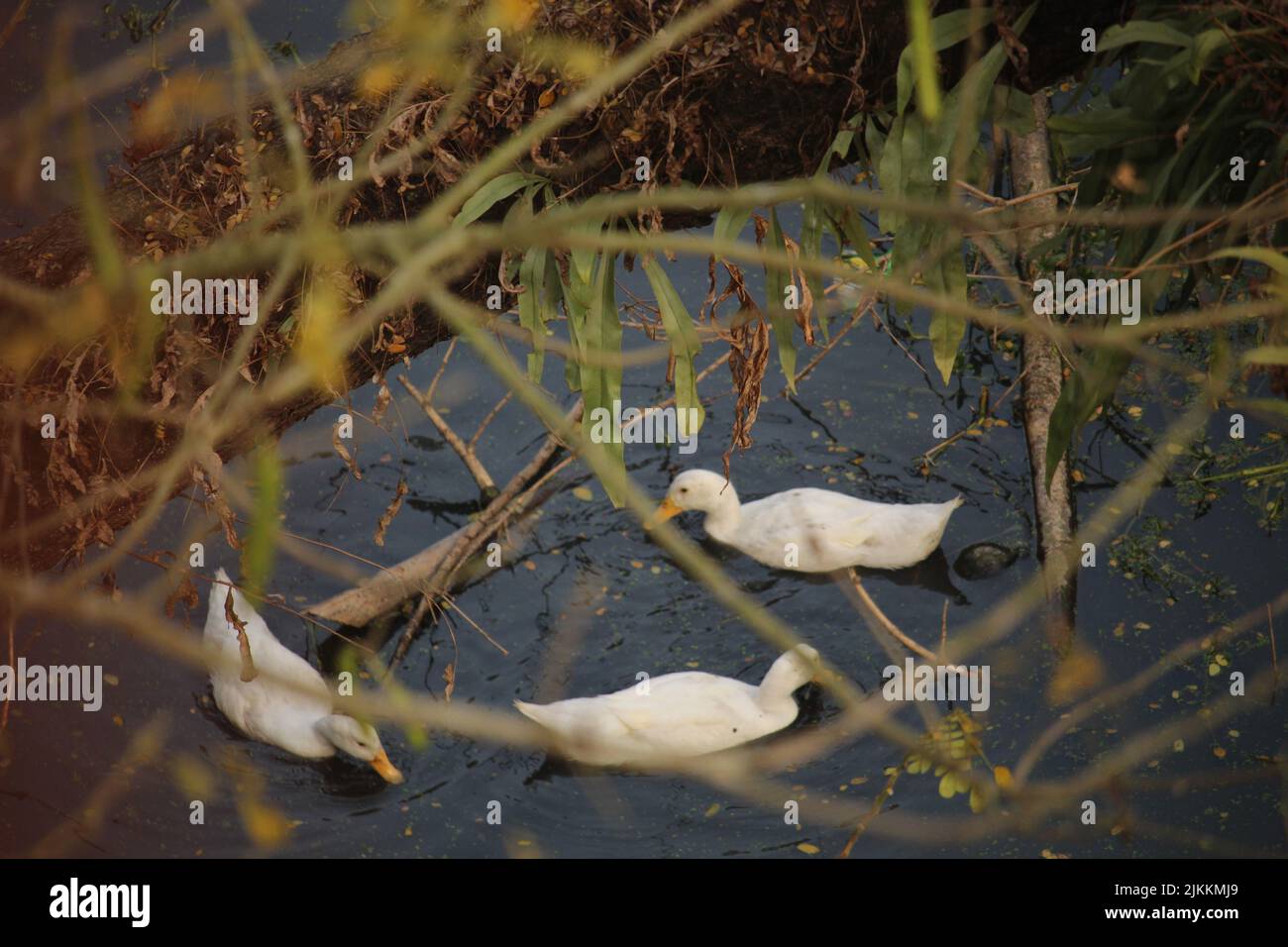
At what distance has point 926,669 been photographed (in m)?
2.50

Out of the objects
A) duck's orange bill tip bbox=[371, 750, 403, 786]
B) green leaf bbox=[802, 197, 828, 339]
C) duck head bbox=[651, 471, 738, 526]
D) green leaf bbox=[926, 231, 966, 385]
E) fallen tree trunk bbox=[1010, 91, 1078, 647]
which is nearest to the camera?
green leaf bbox=[926, 231, 966, 385]

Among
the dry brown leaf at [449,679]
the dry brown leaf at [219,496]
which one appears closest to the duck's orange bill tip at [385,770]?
the dry brown leaf at [449,679]

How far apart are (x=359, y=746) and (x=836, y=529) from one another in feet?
3.85

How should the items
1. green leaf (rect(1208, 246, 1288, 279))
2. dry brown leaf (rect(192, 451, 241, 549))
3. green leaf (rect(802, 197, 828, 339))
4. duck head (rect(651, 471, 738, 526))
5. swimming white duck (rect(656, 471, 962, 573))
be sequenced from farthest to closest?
duck head (rect(651, 471, 738, 526))
swimming white duck (rect(656, 471, 962, 573))
green leaf (rect(802, 197, 828, 339))
dry brown leaf (rect(192, 451, 241, 549))
green leaf (rect(1208, 246, 1288, 279))

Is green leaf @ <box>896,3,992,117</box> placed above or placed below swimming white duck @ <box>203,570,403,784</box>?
above

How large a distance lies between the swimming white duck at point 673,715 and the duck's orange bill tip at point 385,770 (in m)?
0.29

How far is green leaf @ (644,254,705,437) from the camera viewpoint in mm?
1692

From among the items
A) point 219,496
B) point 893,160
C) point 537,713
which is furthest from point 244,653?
point 537,713

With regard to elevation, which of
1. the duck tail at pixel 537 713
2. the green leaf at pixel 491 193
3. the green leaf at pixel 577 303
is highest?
the green leaf at pixel 491 193

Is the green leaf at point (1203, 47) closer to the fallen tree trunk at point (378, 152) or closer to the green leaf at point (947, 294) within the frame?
the fallen tree trunk at point (378, 152)

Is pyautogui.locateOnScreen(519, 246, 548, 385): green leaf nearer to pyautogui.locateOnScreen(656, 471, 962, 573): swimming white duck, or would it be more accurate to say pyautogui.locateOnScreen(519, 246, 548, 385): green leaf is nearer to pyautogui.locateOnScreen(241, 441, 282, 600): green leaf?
pyautogui.locateOnScreen(656, 471, 962, 573): swimming white duck

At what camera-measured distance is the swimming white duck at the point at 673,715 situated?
92.4 inches

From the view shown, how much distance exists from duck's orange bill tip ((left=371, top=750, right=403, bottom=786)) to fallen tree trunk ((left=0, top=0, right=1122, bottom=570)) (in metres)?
1.01

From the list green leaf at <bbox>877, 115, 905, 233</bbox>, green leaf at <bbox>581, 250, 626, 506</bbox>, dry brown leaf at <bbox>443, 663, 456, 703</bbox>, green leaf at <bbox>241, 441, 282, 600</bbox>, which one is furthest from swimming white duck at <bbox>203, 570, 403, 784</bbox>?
green leaf at <bbox>241, 441, 282, 600</bbox>
